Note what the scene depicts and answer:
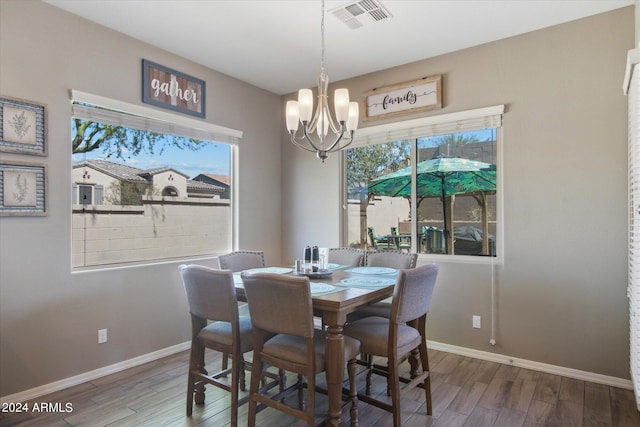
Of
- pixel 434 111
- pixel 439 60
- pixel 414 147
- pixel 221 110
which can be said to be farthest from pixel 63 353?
pixel 439 60

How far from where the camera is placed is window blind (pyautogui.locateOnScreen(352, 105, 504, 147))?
3.28m

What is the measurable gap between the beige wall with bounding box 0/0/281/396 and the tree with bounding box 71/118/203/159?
0.14m

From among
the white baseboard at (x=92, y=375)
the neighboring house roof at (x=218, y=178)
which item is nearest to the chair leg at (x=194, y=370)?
the white baseboard at (x=92, y=375)

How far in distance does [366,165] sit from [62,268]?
2966 millimetres

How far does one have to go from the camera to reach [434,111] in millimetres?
3615

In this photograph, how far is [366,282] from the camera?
247 centimetres

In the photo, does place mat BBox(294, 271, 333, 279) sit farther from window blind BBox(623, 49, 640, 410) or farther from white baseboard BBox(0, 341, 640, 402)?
window blind BBox(623, 49, 640, 410)

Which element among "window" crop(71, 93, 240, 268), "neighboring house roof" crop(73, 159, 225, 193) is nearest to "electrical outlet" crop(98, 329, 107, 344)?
"window" crop(71, 93, 240, 268)

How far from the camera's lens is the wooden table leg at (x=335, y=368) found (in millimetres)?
1960

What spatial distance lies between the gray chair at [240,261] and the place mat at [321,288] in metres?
0.99

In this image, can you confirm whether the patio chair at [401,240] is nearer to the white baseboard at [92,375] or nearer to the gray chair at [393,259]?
the gray chair at [393,259]

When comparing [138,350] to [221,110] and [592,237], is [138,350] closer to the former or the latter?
[221,110]

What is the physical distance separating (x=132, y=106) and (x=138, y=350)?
2.10 meters

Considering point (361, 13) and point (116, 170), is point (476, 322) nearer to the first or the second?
point (361, 13)
